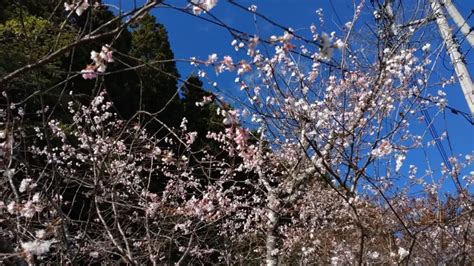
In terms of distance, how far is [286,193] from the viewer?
6281 mm

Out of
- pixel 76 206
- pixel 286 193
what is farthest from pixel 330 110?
pixel 76 206

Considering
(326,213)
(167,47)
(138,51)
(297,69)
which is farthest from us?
(167,47)

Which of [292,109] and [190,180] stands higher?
[292,109]

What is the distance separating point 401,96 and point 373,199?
9.26 ft

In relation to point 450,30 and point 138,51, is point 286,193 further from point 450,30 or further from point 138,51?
point 138,51

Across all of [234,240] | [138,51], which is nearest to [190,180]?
[234,240]

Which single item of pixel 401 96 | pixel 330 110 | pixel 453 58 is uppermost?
pixel 453 58

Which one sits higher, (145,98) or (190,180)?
(145,98)

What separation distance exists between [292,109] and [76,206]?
5481 millimetres

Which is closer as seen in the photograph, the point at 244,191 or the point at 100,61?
the point at 100,61

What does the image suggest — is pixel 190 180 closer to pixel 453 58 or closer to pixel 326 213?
pixel 326 213

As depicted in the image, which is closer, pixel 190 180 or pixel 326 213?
pixel 190 180

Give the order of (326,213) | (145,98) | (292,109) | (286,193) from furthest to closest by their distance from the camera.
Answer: (145,98) → (326,213) → (286,193) → (292,109)

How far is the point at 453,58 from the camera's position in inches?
217
